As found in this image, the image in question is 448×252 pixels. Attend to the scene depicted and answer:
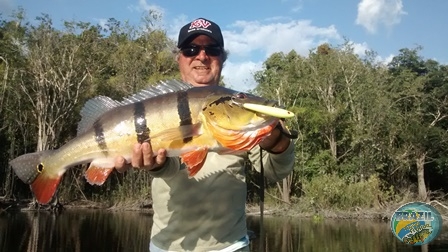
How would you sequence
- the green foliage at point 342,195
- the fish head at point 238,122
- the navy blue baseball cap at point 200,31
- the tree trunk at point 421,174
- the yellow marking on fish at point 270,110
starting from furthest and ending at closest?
the tree trunk at point 421,174 → the green foliage at point 342,195 → the navy blue baseball cap at point 200,31 → the fish head at point 238,122 → the yellow marking on fish at point 270,110

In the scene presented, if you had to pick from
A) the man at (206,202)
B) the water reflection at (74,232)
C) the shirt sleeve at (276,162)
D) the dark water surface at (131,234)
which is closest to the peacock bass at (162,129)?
the man at (206,202)

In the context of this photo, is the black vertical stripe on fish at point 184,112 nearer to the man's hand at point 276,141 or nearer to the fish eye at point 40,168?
the man's hand at point 276,141

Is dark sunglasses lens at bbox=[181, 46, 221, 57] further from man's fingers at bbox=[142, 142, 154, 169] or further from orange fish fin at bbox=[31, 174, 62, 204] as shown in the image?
orange fish fin at bbox=[31, 174, 62, 204]

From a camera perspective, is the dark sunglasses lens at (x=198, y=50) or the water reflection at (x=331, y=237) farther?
the water reflection at (x=331, y=237)

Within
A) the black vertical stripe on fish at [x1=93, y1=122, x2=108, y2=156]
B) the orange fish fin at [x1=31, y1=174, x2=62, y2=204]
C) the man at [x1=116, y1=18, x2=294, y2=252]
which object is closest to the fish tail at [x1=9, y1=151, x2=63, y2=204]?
the orange fish fin at [x1=31, y1=174, x2=62, y2=204]

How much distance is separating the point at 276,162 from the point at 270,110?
602mm

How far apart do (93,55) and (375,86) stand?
1665 centimetres

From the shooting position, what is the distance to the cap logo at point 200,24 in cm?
292

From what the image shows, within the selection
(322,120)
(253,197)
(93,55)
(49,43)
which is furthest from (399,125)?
(49,43)

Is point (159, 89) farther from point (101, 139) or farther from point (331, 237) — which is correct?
point (331, 237)

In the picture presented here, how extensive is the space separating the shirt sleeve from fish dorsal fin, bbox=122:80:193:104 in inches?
24.4

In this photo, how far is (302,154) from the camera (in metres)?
26.7

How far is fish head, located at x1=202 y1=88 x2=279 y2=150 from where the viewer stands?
215 cm

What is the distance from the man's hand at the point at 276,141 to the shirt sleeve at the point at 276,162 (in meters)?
0.07
